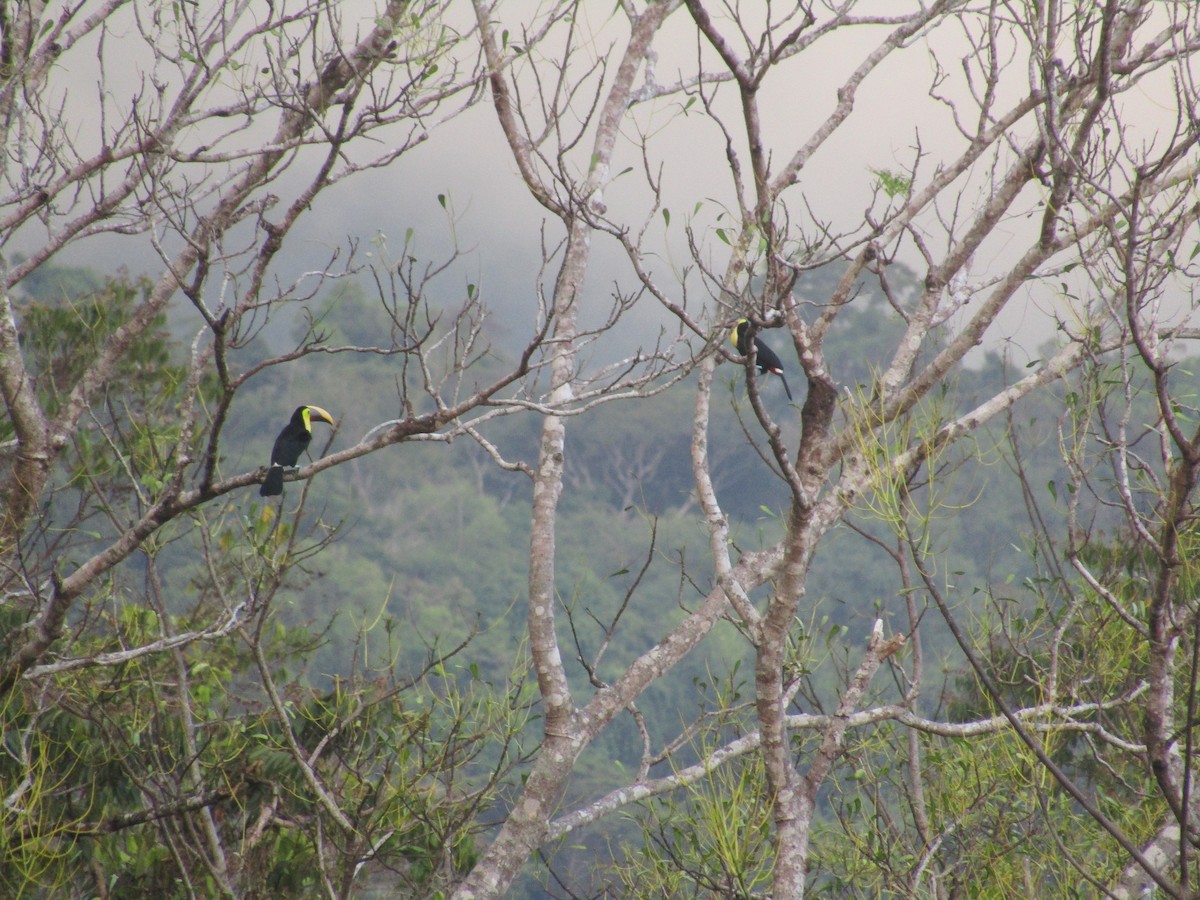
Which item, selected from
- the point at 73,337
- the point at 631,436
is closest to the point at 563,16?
the point at 73,337

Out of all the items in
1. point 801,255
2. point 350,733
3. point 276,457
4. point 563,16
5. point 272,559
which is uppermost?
point 563,16

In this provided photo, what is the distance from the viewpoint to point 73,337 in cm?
548

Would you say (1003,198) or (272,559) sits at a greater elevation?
(1003,198)

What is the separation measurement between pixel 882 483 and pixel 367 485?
2299 centimetres

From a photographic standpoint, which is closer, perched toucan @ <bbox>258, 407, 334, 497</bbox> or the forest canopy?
the forest canopy

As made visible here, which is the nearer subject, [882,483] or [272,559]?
[882,483]

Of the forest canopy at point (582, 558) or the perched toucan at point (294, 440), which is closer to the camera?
the forest canopy at point (582, 558)

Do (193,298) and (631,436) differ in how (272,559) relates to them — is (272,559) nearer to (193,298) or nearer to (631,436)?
(193,298)

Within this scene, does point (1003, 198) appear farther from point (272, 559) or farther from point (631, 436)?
point (631, 436)

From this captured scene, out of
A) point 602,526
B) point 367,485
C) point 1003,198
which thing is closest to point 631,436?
point 602,526

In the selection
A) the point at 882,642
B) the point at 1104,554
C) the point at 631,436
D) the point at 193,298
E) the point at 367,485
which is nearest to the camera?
the point at 193,298

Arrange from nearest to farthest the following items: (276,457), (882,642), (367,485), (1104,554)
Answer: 1. (882,642)
2. (276,457)
3. (1104,554)
4. (367,485)

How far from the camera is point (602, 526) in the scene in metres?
25.0

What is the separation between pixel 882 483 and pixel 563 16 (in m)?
2.35
